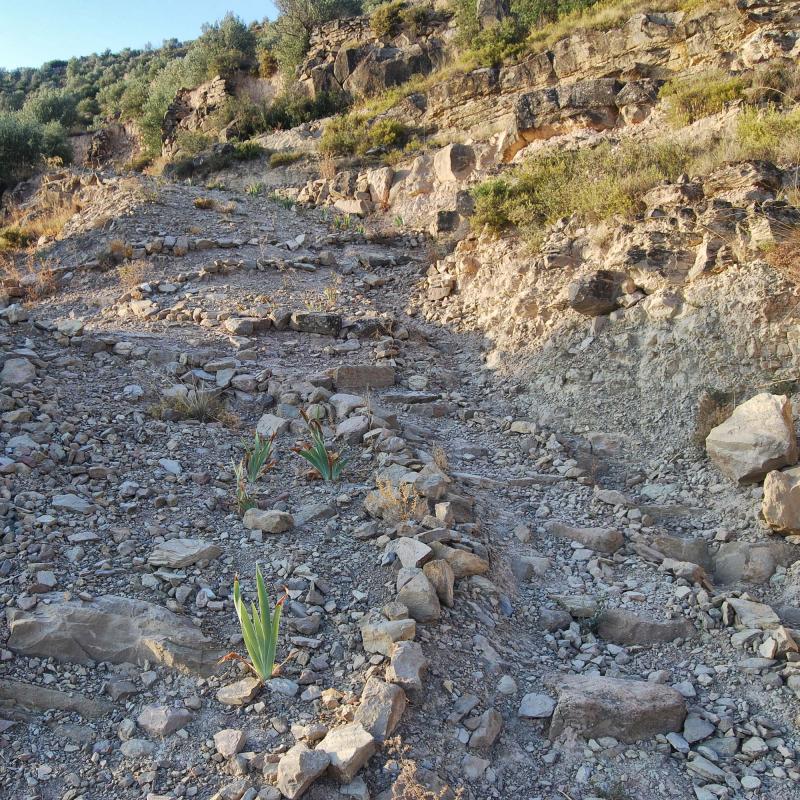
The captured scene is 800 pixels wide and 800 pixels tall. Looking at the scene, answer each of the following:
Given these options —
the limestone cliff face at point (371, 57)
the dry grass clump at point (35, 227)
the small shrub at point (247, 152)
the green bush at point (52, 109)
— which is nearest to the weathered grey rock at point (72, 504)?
the dry grass clump at point (35, 227)

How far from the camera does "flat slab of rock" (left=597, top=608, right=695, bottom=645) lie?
3.90 meters

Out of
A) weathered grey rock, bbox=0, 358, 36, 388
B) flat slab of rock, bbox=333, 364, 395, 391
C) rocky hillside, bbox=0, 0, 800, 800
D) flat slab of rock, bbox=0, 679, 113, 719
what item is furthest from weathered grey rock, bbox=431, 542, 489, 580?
weathered grey rock, bbox=0, 358, 36, 388

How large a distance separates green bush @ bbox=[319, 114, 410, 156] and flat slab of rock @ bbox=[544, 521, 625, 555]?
1175 centimetres

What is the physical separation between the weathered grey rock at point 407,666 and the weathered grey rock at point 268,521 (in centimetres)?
134

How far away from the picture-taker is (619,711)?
125 inches

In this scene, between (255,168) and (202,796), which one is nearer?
(202,796)

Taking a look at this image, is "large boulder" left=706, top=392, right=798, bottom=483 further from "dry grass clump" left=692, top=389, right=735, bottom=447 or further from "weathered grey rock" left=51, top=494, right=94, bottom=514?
"weathered grey rock" left=51, top=494, right=94, bottom=514

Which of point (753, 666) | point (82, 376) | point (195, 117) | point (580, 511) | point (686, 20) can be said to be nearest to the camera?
point (753, 666)

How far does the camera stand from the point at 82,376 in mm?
6387

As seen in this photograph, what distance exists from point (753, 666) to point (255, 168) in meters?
15.8

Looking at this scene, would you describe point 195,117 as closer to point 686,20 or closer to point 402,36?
point 402,36

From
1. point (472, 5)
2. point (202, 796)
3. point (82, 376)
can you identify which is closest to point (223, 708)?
point (202, 796)

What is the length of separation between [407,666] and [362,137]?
14093 millimetres

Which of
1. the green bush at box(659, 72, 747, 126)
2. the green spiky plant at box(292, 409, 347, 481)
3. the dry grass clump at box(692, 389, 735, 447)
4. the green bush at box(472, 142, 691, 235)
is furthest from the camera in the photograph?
the green bush at box(659, 72, 747, 126)
